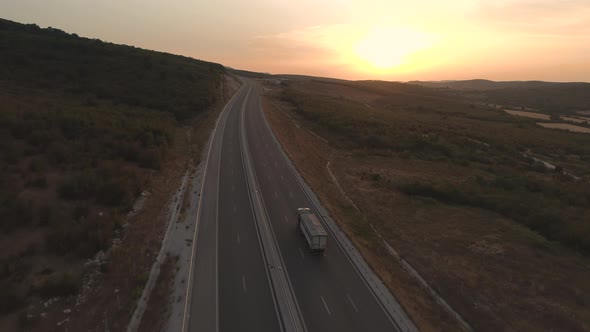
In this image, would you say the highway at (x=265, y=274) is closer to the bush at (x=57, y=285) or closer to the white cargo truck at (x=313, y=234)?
the white cargo truck at (x=313, y=234)

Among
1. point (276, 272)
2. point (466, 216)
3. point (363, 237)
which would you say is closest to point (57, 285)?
point (276, 272)

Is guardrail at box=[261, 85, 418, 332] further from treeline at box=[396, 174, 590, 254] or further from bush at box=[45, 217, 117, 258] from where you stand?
bush at box=[45, 217, 117, 258]

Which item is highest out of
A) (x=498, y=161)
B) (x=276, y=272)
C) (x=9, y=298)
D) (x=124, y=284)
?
(x=498, y=161)

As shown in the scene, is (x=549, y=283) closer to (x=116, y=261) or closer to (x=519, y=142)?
(x=116, y=261)

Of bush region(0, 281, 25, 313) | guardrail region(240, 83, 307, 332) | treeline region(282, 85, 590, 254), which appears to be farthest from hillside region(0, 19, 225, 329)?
treeline region(282, 85, 590, 254)

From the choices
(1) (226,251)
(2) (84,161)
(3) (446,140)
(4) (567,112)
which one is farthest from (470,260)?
(4) (567,112)

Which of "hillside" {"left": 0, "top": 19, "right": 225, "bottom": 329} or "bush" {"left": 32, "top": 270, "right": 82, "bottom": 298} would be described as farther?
"hillside" {"left": 0, "top": 19, "right": 225, "bottom": 329}

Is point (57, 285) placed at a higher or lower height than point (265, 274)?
higher

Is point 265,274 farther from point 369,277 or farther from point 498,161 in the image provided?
point 498,161

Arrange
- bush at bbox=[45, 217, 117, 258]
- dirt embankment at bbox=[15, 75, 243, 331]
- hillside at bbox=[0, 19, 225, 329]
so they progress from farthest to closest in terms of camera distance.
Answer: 1. bush at bbox=[45, 217, 117, 258]
2. hillside at bbox=[0, 19, 225, 329]
3. dirt embankment at bbox=[15, 75, 243, 331]
